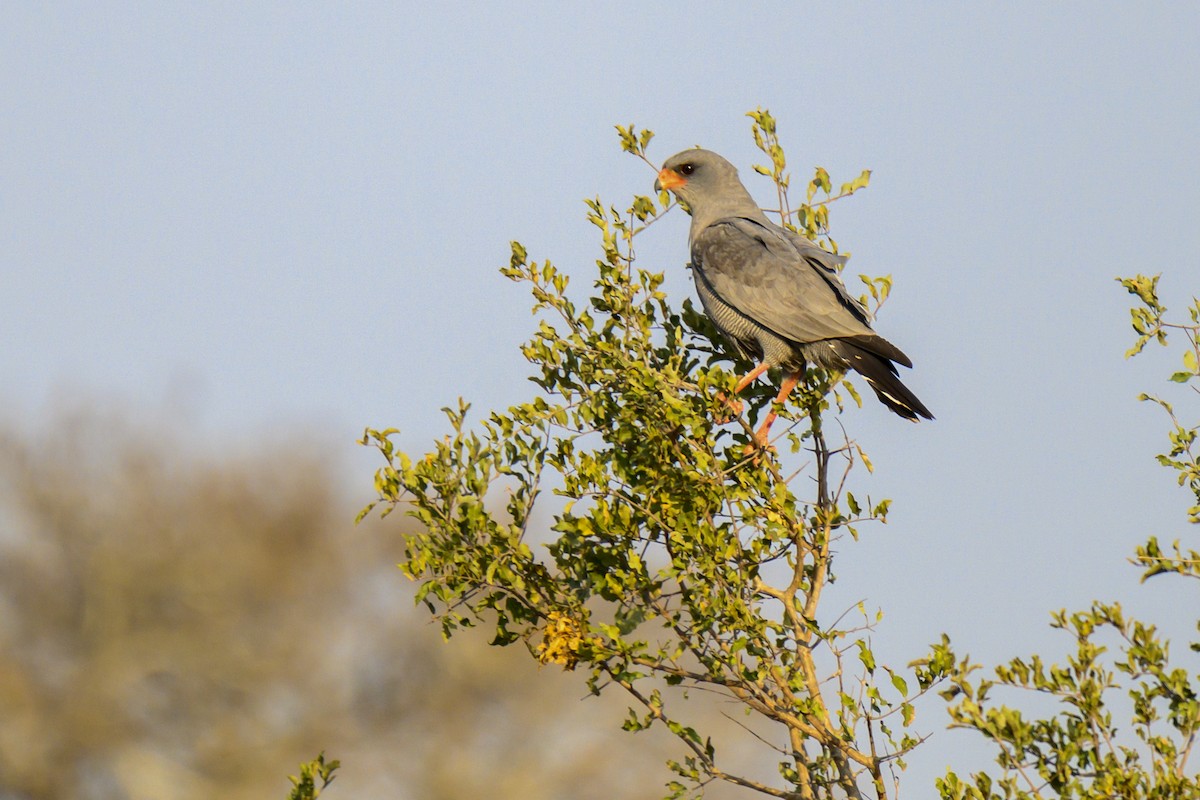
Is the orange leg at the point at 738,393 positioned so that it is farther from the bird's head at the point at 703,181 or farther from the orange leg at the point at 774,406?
the bird's head at the point at 703,181

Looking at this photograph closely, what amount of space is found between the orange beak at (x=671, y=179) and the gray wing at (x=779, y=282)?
0.73 meters

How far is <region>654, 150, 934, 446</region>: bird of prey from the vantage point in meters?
6.95

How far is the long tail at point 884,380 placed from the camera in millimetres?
6746

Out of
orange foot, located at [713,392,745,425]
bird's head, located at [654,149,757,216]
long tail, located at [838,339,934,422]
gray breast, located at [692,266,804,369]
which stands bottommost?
orange foot, located at [713,392,745,425]

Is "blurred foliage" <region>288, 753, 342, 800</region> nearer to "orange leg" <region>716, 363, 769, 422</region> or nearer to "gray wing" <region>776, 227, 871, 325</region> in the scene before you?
"orange leg" <region>716, 363, 769, 422</region>

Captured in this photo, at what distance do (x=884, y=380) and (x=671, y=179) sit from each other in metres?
2.59

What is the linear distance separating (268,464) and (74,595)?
3.82 metres

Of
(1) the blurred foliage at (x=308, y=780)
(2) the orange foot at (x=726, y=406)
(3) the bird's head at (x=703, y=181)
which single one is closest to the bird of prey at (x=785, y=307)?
(3) the bird's head at (x=703, y=181)

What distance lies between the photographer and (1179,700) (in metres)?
4.26

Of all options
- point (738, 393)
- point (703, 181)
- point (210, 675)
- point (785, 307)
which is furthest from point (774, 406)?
point (210, 675)

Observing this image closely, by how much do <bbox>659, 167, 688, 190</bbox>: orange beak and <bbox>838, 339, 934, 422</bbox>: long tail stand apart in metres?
2.13

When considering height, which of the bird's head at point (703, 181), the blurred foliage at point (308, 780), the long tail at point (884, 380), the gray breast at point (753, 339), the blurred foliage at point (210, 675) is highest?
the blurred foliage at point (210, 675)

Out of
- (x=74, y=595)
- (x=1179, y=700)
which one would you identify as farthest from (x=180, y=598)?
(x=1179, y=700)

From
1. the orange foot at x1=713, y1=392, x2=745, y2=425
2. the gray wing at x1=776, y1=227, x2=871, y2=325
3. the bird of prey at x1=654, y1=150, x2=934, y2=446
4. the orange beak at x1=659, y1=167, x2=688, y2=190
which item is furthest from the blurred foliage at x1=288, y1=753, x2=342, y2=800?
the orange beak at x1=659, y1=167, x2=688, y2=190
